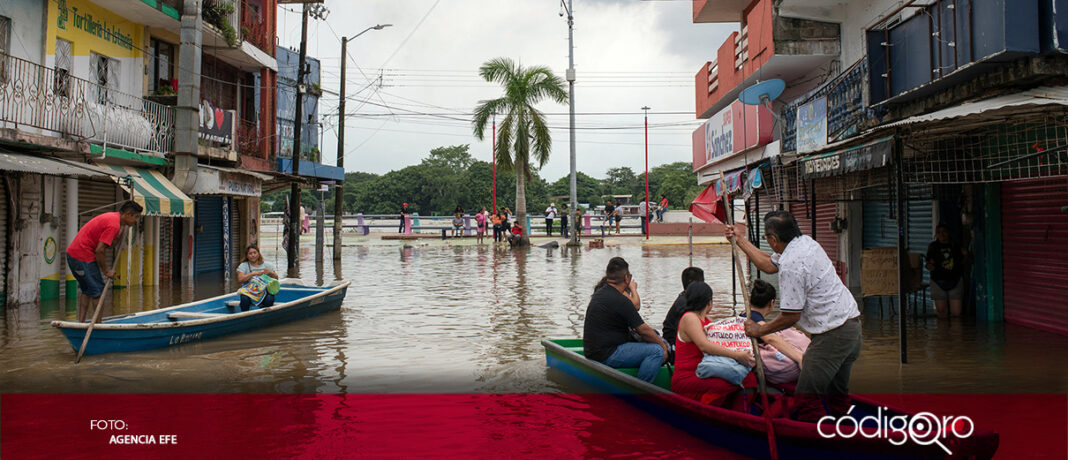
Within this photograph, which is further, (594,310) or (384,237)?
(384,237)

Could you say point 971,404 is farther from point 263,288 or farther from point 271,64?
point 271,64

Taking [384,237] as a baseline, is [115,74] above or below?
above

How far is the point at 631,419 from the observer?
22.1 ft

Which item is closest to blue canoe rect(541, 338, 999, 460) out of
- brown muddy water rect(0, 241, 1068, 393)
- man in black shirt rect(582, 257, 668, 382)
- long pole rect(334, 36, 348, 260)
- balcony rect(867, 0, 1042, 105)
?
man in black shirt rect(582, 257, 668, 382)

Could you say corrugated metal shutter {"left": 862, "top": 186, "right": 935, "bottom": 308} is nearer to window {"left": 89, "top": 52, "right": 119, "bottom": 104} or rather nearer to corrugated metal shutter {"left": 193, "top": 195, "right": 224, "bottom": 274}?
window {"left": 89, "top": 52, "right": 119, "bottom": 104}

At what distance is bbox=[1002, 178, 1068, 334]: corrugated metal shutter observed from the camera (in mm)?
9953

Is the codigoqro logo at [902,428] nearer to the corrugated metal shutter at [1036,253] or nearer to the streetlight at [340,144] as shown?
the corrugated metal shutter at [1036,253]

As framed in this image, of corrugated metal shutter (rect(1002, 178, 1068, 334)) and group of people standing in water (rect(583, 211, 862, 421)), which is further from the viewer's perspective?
corrugated metal shutter (rect(1002, 178, 1068, 334))

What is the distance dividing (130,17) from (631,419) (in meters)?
16.9

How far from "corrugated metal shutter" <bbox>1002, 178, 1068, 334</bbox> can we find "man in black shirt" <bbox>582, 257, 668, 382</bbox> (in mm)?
6258

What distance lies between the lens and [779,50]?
17.2 m

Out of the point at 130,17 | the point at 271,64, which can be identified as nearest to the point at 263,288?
the point at 130,17

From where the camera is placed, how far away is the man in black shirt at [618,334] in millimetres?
7086

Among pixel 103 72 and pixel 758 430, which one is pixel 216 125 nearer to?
pixel 103 72
